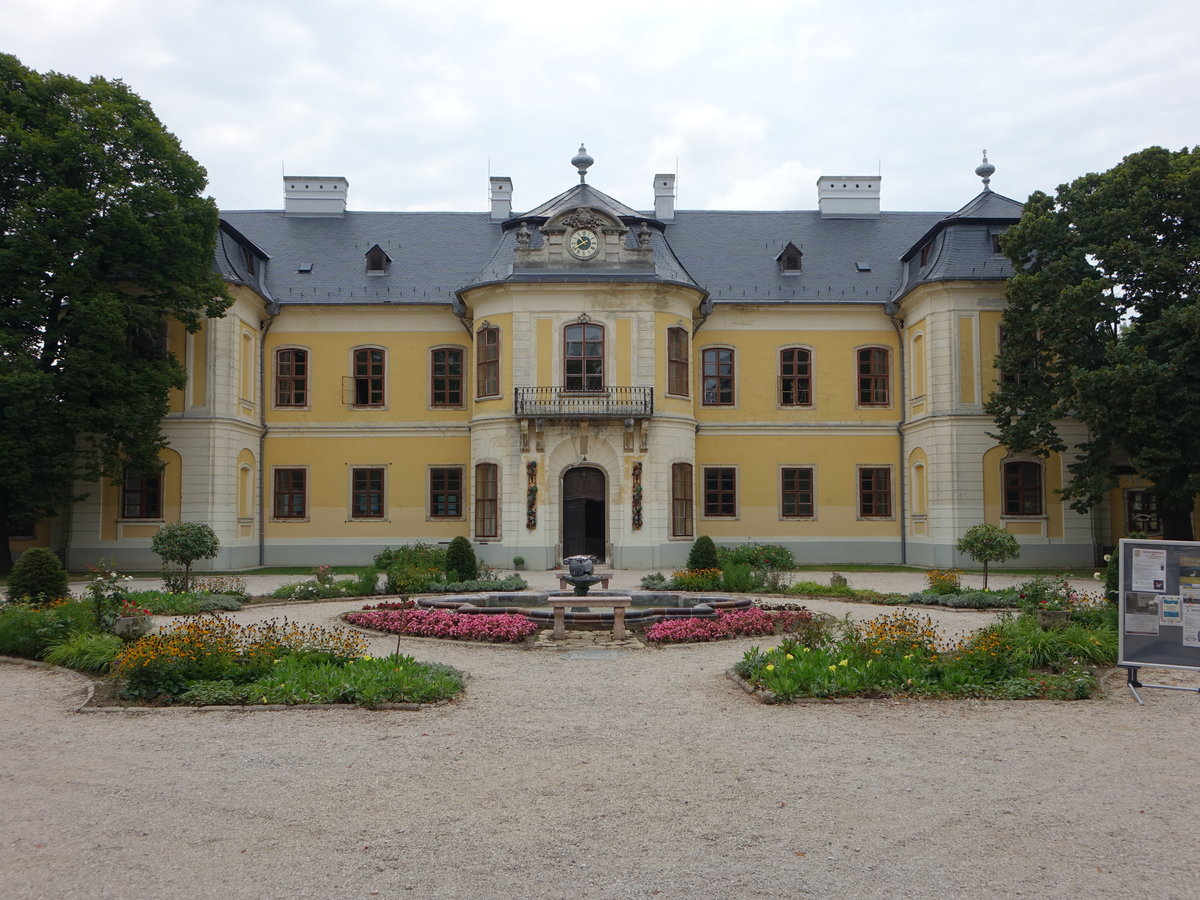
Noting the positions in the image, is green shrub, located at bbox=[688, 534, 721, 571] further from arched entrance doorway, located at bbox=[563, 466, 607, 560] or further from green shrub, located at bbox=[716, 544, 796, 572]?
arched entrance doorway, located at bbox=[563, 466, 607, 560]

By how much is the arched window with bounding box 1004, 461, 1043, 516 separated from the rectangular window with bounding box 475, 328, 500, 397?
1379 centimetres

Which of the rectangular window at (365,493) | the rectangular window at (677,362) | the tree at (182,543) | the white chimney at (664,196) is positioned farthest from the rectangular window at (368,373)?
the white chimney at (664,196)

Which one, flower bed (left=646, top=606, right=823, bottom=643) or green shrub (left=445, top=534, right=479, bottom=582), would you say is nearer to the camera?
flower bed (left=646, top=606, right=823, bottom=643)

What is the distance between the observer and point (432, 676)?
916cm

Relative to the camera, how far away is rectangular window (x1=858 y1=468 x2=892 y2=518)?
27.8m

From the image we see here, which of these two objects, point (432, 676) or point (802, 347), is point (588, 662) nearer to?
point (432, 676)

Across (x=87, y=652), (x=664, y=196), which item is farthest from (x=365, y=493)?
(x=87, y=652)

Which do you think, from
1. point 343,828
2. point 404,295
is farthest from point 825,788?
point 404,295

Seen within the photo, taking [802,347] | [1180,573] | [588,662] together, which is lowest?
[588,662]

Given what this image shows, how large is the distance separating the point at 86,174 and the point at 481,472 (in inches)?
462

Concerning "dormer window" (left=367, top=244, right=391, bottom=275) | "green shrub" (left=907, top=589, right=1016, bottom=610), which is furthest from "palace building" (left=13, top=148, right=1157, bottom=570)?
"green shrub" (left=907, top=589, right=1016, bottom=610)


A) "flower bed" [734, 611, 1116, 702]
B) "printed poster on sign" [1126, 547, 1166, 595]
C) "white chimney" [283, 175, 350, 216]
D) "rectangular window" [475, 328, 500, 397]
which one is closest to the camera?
"flower bed" [734, 611, 1116, 702]

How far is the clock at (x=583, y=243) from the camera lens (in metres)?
25.3

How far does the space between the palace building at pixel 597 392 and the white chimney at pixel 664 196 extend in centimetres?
7
